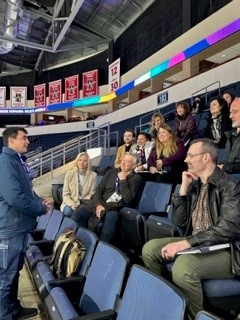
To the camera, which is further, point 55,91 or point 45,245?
point 55,91

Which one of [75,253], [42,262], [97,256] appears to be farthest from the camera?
[42,262]

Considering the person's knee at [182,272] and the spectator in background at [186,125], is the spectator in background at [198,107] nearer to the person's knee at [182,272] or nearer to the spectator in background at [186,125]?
the spectator in background at [186,125]

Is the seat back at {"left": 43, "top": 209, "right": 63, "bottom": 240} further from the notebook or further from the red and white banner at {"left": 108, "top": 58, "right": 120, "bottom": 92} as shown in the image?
the red and white banner at {"left": 108, "top": 58, "right": 120, "bottom": 92}

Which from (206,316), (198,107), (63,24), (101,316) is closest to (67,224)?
(101,316)

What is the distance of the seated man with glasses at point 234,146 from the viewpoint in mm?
2514

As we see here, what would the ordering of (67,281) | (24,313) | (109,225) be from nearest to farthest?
(67,281), (24,313), (109,225)

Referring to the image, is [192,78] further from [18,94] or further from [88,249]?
[18,94]

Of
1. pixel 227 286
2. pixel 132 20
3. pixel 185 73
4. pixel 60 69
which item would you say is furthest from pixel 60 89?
pixel 227 286

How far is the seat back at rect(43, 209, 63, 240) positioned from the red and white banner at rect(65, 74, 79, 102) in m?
13.2

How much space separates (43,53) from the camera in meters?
17.2

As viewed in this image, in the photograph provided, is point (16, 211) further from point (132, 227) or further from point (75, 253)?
point (132, 227)

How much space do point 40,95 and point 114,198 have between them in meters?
15.8

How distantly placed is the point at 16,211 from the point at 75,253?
1.52 feet

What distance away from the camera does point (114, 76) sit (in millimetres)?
13312
